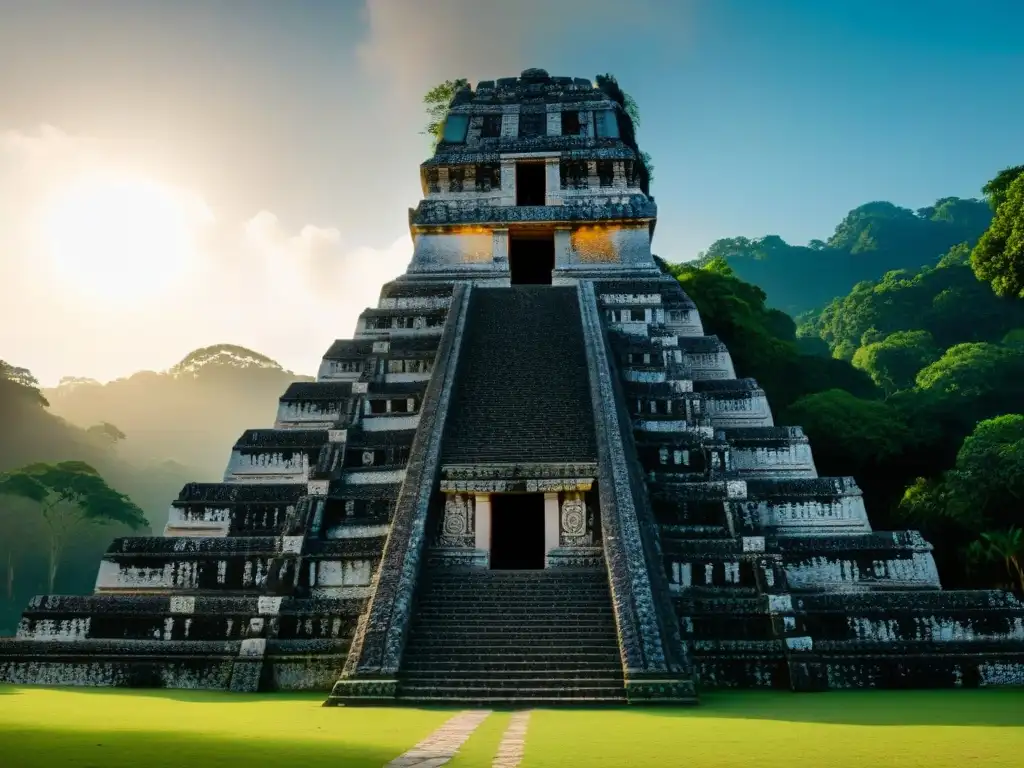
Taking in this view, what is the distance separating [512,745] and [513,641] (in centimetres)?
338

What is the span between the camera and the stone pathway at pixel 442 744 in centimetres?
390

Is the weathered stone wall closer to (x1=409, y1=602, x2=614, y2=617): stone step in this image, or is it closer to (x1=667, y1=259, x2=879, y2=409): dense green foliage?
(x1=667, y1=259, x2=879, y2=409): dense green foliage

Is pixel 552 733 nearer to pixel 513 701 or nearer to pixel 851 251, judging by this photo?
pixel 513 701

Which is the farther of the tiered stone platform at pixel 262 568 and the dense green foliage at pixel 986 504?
the dense green foliage at pixel 986 504

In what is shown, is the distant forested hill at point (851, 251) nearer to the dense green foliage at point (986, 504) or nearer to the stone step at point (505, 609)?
the dense green foliage at point (986, 504)

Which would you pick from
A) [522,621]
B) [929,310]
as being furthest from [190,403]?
[522,621]

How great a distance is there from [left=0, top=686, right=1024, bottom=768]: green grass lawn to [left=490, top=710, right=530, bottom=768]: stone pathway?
6 cm

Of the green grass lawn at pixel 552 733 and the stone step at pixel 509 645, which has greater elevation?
the stone step at pixel 509 645

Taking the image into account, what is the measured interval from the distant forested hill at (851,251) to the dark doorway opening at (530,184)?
43.8m

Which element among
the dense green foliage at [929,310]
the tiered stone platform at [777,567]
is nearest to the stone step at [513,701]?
the tiered stone platform at [777,567]

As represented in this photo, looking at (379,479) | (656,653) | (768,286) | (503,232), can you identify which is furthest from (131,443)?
(656,653)

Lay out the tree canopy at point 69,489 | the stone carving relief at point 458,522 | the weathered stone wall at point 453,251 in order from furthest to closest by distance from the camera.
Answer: the tree canopy at point 69,489
the weathered stone wall at point 453,251
the stone carving relief at point 458,522

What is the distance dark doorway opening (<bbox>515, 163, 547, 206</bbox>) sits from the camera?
19.7 metres

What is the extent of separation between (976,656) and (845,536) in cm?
225
